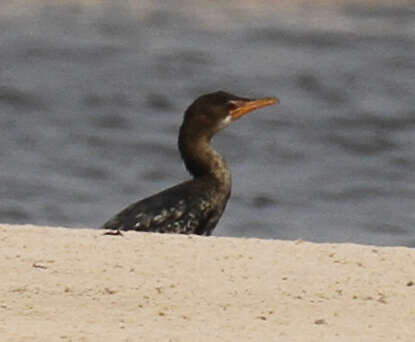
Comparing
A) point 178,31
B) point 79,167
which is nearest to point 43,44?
point 178,31

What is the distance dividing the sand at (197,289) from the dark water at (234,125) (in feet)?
20.8

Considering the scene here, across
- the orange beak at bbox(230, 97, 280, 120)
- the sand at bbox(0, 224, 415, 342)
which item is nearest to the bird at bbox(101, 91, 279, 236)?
the orange beak at bbox(230, 97, 280, 120)

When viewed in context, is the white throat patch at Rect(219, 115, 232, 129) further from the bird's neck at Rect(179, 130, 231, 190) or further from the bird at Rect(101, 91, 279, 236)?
the bird's neck at Rect(179, 130, 231, 190)

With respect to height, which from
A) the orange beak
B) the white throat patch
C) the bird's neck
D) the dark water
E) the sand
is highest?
the sand

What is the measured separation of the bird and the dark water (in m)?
2.32

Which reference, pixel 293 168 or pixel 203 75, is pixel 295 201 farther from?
pixel 203 75

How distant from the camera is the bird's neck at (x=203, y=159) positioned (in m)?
13.1

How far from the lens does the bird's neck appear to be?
43.1ft

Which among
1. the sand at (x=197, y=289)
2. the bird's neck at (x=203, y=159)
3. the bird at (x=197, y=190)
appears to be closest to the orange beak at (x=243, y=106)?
the bird at (x=197, y=190)

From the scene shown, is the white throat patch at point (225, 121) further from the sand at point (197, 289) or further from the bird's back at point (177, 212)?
the sand at point (197, 289)

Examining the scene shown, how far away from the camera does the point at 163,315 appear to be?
8023mm

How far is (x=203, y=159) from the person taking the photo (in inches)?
525

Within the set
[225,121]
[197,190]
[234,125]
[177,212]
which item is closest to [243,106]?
[225,121]

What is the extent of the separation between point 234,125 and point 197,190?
10.3 metres
